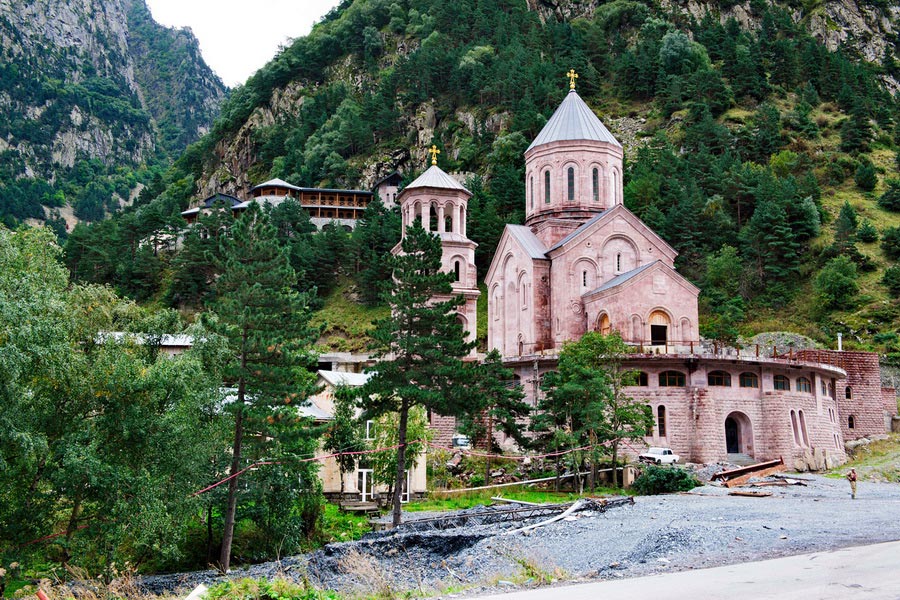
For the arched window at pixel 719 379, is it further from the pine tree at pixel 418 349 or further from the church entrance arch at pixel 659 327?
the pine tree at pixel 418 349

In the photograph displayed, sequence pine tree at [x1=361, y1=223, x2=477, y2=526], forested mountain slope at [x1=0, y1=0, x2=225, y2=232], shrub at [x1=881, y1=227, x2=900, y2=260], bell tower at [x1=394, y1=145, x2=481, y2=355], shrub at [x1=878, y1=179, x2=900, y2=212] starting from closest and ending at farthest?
pine tree at [x1=361, y1=223, x2=477, y2=526] < bell tower at [x1=394, y1=145, x2=481, y2=355] < shrub at [x1=881, y1=227, x2=900, y2=260] < shrub at [x1=878, y1=179, x2=900, y2=212] < forested mountain slope at [x1=0, y1=0, x2=225, y2=232]

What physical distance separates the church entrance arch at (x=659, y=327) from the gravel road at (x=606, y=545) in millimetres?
11673

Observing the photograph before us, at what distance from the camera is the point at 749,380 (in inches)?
1389

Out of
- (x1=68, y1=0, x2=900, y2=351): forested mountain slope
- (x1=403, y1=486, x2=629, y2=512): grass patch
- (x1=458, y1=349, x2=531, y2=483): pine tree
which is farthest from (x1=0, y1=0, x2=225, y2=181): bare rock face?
(x1=403, y1=486, x2=629, y2=512): grass patch

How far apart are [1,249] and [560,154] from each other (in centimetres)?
2727

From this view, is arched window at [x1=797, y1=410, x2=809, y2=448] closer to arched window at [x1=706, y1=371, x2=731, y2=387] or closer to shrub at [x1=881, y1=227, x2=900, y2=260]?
arched window at [x1=706, y1=371, x2=731, y2=387]

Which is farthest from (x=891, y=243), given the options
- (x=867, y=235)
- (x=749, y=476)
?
(x=749, y=476)

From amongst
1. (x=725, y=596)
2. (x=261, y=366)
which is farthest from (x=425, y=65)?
(x=725, y=596)

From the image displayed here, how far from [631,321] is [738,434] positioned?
20.8ft

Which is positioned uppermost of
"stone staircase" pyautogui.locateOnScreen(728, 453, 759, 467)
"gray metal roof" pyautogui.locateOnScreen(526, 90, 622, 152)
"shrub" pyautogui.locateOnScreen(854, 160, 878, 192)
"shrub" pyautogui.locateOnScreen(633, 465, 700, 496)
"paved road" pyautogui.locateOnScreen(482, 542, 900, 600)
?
"shrub" pyautogui.locateOnScreen(854, 160, 878, 192)

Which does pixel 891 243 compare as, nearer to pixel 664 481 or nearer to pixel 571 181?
pixel 571 181

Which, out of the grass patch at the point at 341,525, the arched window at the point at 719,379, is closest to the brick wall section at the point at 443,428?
the grass patch at the point at 341,525

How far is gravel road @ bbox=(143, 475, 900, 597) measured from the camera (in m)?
15.4

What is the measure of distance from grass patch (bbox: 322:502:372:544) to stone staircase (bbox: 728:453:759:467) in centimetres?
1484
